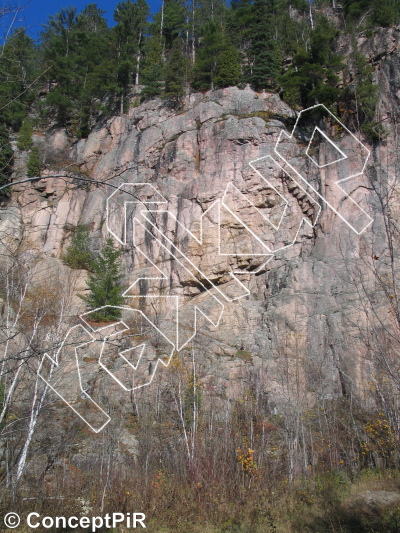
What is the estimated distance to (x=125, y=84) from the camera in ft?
111

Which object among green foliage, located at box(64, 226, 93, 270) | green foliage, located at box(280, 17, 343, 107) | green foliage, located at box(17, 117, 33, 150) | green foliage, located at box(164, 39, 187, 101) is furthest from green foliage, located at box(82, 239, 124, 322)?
green foliage, located at box(280, 17, 343, 107)

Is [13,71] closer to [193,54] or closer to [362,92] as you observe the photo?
[362,92]

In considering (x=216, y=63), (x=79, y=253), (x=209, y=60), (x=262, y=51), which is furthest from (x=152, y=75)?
(x=79, y=253)

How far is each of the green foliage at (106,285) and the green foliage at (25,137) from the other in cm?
1411

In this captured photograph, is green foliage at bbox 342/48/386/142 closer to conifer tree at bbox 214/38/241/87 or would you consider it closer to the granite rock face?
the granite rock face

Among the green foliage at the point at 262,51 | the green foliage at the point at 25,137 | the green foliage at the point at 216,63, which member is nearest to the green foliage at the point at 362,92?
the green foliage at the point at 262,51

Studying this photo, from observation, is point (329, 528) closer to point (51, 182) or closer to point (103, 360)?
point (103, 360)

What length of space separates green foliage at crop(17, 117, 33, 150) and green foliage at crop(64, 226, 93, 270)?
446 inches

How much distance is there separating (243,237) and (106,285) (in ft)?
25.3

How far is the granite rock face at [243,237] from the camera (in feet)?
51.1

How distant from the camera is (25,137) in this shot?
102 ft

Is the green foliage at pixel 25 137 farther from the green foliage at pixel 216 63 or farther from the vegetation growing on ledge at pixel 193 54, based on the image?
the green foliage at pixel 216 63

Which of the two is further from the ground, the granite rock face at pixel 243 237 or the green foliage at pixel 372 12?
the green foliage at pixel 372 12

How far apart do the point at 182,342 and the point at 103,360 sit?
3.50m
